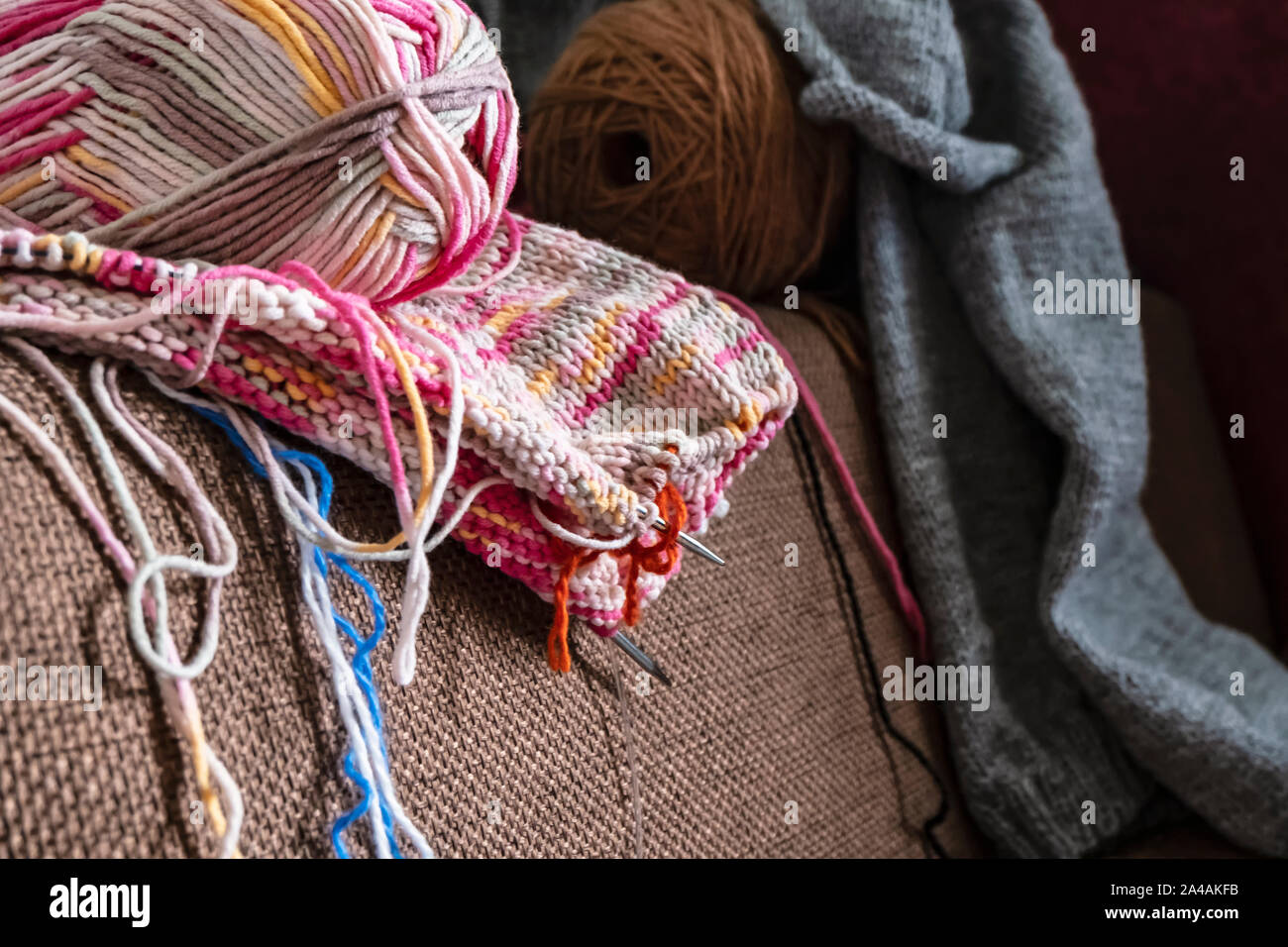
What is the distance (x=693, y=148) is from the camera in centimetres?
82

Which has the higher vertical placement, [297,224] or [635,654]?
[297,224]

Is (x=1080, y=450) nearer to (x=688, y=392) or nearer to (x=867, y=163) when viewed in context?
(x=867, y=163)

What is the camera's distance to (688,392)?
55cm

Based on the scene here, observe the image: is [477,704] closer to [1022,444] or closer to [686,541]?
[686,541]

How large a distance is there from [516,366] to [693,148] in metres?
0.38

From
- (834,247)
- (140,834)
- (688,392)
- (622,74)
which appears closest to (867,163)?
(834,247)

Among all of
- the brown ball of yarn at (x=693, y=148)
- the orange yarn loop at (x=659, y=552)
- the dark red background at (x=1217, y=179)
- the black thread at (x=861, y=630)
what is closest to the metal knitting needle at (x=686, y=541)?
the orange yarn loop at (x=659, y=552)

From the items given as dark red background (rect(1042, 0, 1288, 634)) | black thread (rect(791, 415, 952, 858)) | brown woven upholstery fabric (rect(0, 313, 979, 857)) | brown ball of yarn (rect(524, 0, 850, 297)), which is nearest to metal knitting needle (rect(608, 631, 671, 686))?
brown woven upholstery fabric (rect(0, 313, 979, 857))

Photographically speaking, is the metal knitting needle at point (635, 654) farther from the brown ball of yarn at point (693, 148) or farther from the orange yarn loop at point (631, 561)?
the brown ball of yarn at point (693, 148)

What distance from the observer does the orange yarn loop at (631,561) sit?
1.61 feet

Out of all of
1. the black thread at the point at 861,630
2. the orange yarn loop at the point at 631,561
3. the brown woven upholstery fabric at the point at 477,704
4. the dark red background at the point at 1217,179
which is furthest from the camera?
the dark red background at the point at 1217,179

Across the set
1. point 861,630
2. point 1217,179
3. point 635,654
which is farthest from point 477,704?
point 1217,179

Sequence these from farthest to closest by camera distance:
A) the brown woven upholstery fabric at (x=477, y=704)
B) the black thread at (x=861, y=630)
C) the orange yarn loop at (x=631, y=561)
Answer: the black thread at (x=861, y=630), the orange yarn loop at (x=631, y=561), the brown woven upholstery fabric at (x=477, y=704)
